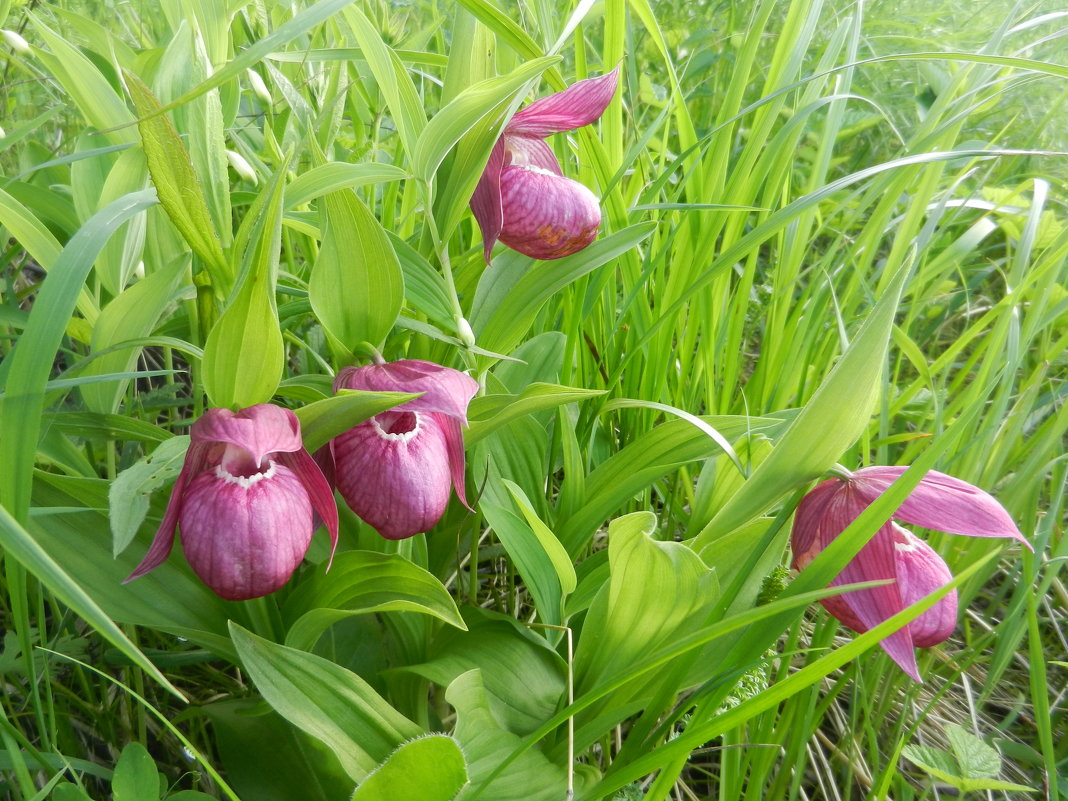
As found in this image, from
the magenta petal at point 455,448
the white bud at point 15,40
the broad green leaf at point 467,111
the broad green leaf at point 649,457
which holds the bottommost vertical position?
the broad green leaf at point 649,457

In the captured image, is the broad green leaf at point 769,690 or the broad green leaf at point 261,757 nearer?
the broad green leaf at point 769,690

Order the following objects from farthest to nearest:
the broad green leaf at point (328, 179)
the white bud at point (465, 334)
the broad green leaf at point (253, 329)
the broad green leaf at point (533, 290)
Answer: the broad green leaf at point (533, 290) → the white bud at point (465, 334) → the broad green leaf at point (328, 179) → the broad green leaf at point (253, 329)

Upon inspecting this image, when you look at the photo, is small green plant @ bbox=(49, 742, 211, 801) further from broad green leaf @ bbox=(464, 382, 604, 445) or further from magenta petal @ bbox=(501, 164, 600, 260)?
magenta petal @ bbox=(501, 164, 600, 260)

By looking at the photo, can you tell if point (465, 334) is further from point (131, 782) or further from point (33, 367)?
point (131, 782)

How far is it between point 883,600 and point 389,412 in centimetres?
45

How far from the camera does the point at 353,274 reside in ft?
2.36

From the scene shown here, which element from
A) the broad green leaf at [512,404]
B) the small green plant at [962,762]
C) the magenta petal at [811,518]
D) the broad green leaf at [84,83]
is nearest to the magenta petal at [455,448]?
the broad green leaf at [512,404]

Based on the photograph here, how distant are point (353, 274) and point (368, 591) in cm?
28

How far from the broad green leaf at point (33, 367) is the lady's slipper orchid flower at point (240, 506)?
0.10 m

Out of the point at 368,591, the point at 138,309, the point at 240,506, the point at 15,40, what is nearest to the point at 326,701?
the point at 368,591

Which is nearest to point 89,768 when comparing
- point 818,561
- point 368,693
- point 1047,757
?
point 368,693

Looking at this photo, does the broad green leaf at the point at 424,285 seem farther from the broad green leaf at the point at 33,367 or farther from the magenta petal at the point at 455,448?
the broad green leaf at the point at 33,367

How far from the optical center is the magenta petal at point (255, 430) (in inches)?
23.2

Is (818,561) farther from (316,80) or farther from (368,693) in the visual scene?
(316,80)
